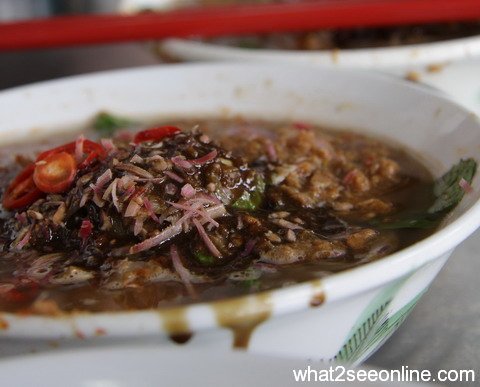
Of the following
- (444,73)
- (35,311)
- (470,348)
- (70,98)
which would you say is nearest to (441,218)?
(470,348)

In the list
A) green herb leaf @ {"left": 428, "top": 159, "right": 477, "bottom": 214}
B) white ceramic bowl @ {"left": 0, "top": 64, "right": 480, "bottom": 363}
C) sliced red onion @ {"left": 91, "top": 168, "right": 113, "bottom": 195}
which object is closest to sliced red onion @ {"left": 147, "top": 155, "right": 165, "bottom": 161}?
sliced red onion @ {"left": 91, "top": 168, "right": 113, "bottom": 195}

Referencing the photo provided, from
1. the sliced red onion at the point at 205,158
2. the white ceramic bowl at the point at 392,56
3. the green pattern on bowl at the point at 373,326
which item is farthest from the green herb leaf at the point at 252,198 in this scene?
the white ceramic bowl at the point at 392,56

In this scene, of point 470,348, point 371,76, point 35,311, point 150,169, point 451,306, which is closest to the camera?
point 35,311

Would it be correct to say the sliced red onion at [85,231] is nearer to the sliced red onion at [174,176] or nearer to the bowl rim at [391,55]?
the sliced red onion at [174,176]

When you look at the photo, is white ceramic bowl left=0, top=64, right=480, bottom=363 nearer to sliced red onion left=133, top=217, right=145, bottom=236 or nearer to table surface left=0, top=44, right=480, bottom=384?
table surface left=0, top=44, right=480, bottom=384

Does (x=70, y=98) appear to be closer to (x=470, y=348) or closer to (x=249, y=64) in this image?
(x=249, y=64)
